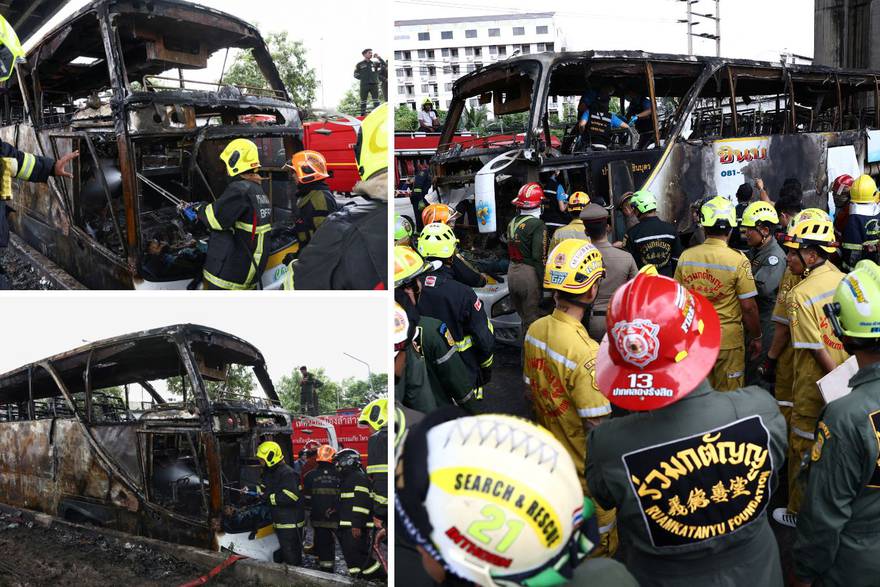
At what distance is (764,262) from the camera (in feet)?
17.3

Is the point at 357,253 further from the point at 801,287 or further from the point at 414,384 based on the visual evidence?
the point at 801,287

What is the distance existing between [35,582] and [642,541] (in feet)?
7.57

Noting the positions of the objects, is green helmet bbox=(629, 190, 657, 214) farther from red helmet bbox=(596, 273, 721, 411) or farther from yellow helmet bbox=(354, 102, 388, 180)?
yellow helmet bbox=(354, 102, 388, 180)

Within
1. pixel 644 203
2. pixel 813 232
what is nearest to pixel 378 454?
pixel 813 232

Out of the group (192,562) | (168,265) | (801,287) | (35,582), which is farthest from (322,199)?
(801,287)

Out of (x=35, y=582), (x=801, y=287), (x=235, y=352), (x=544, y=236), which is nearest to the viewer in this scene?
(x=235, y=352)

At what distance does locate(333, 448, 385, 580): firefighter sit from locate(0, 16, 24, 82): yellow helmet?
1.76 metres

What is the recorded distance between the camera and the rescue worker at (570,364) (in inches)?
129

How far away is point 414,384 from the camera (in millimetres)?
3492

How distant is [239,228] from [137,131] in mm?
690

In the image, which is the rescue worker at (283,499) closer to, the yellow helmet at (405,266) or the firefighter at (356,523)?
the firefighter at (356,523)

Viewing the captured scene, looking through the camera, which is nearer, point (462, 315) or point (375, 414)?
point (375, 414)

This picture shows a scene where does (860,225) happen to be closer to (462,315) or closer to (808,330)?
(808,330)

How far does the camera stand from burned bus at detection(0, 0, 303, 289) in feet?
9.85
